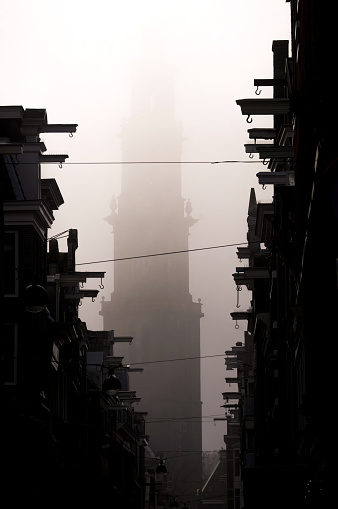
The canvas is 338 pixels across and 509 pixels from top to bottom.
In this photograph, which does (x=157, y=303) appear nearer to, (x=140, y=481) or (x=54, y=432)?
(x=140, y=481)

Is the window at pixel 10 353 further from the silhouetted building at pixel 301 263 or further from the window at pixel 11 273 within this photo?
the silhouetted building at pixel 301 263

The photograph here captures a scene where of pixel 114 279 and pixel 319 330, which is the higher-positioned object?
pixel 114 279

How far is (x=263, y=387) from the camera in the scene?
67.9m

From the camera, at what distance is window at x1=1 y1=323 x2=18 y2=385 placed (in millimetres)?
46719

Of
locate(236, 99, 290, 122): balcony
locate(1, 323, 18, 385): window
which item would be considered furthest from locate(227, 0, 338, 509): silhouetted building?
locate(1, 323, 18, 385): window

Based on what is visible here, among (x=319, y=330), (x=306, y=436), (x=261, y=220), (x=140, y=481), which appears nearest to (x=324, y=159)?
(x=319, y=330)

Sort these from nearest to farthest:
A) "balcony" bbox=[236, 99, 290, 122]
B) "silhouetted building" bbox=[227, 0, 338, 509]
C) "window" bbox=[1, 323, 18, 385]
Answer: "silhouetted building" bbox=[227, 0, 338, 509]
"balcony" bbox=[236, 99, 290, 122]
"window" bbox=[1, 323, 18, 385]

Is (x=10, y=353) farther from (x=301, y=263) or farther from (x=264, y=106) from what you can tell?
(x=264, y=106)

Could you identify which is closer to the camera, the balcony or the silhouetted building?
the silhouetted building

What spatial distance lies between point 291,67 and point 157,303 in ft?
530

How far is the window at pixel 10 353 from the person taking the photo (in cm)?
4672

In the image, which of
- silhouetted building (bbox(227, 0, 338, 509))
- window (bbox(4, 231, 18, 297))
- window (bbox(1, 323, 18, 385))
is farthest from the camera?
window (bbox(4, 231, 18, 297))

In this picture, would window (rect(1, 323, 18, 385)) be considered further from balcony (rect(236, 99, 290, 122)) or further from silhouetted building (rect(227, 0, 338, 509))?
balcony (rect(236, 99, 290, 122))

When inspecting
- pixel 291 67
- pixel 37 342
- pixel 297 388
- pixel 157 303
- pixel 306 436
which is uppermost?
pixel 157 303
